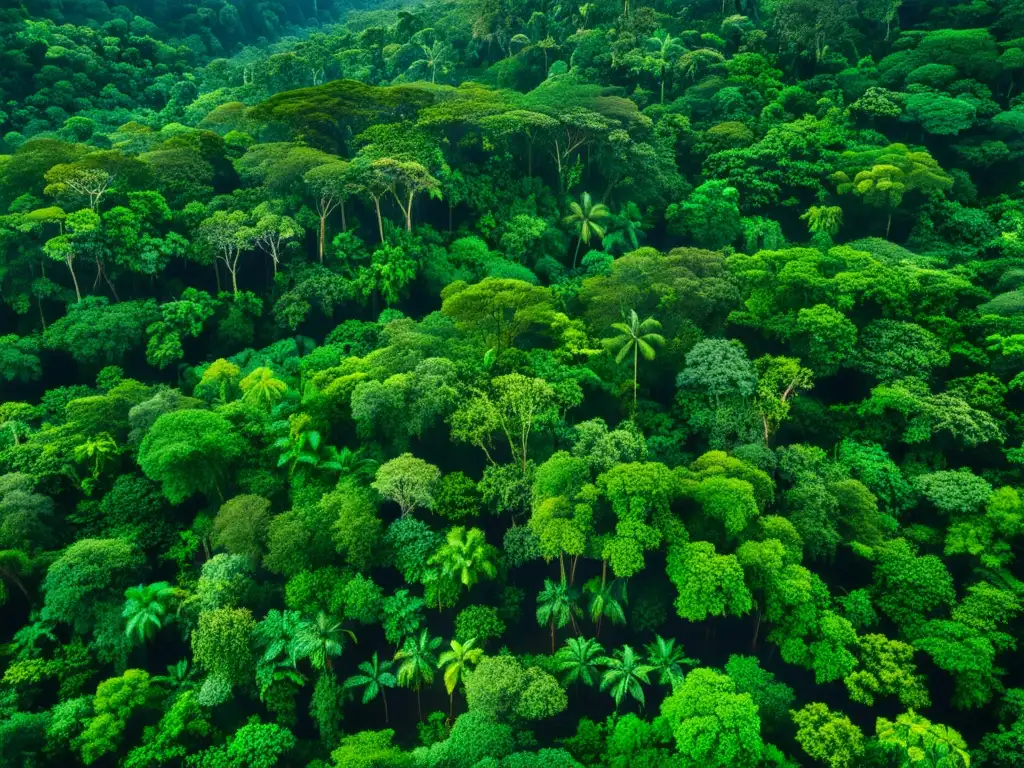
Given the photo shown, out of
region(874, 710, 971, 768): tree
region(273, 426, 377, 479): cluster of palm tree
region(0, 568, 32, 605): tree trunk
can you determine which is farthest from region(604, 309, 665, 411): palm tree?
region(0, 568, 32, 605): tree trunk

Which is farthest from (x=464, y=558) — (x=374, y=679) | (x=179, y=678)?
(x=179, y=678)

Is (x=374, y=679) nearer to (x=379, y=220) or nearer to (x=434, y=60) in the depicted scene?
(x=379, y=220)

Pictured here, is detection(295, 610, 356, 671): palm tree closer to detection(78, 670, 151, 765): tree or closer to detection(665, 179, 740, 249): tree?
detection(78, 670, 151, 765): tree

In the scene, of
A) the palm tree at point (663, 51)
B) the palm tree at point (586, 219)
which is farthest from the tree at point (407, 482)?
the palm tree at point (663, 51)

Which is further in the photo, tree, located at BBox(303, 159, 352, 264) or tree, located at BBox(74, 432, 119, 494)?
tree, located at BBox(303, 159, 352, 264)

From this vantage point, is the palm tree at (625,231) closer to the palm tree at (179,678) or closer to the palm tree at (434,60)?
the palm tree at (434,60)

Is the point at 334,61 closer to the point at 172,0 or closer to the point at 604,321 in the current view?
the point at 172,0
